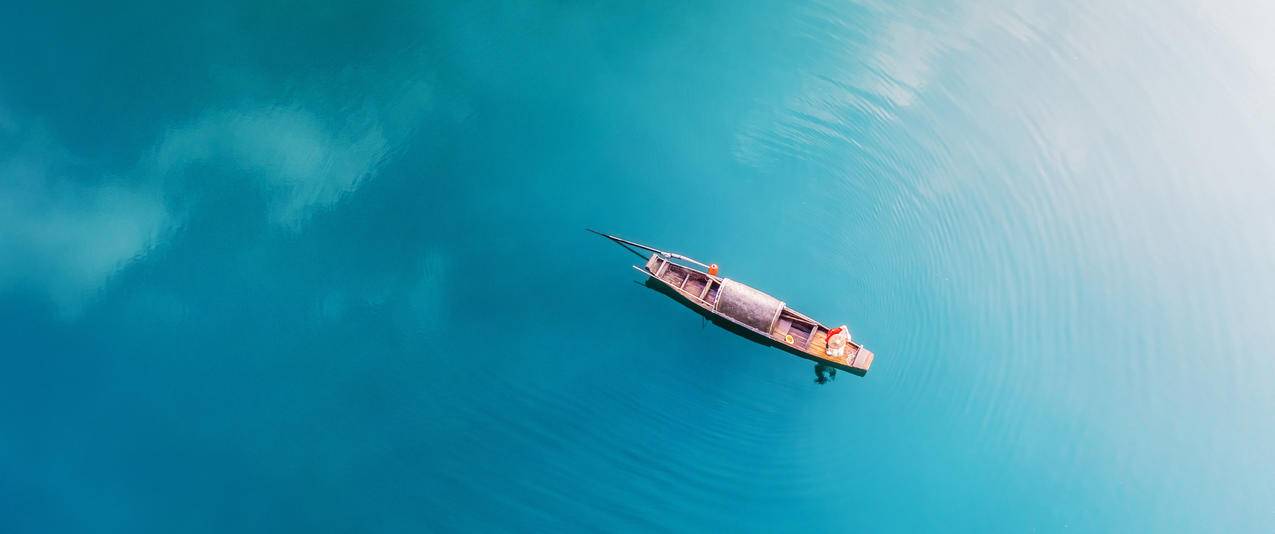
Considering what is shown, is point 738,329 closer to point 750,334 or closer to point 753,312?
point 750,334

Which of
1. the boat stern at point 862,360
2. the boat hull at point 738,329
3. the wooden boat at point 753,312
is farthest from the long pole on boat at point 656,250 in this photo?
the boat stern at point 862,360

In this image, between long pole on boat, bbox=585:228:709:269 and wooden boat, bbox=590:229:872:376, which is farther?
long pole on boat, bbox=585:228:709:269

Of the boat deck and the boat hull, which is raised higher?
the boat deck

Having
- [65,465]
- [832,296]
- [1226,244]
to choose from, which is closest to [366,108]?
[65,465]

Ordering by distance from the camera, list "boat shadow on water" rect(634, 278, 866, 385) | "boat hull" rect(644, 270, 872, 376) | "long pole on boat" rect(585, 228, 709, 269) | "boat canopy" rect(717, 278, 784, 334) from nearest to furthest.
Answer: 1. "boat canopy" rect(717, 278, 784, 334)
2. "boat hull" rect(644, 270, 872, 376)
3. "boat shadow on water" rect(634, 278, 866, 385)
4. "long pole on boat" rect(585, 228, 709, 269)

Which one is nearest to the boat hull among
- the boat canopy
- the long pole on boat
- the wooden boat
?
the wooden boat

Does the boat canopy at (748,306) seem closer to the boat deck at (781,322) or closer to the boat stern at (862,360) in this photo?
the boat deck at (781,322)

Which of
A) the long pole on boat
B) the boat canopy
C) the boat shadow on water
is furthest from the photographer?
the long pole on boat

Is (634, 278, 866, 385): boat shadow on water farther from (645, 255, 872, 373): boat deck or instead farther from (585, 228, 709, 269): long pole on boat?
(585, 228, 709, 269): long pole on boat
